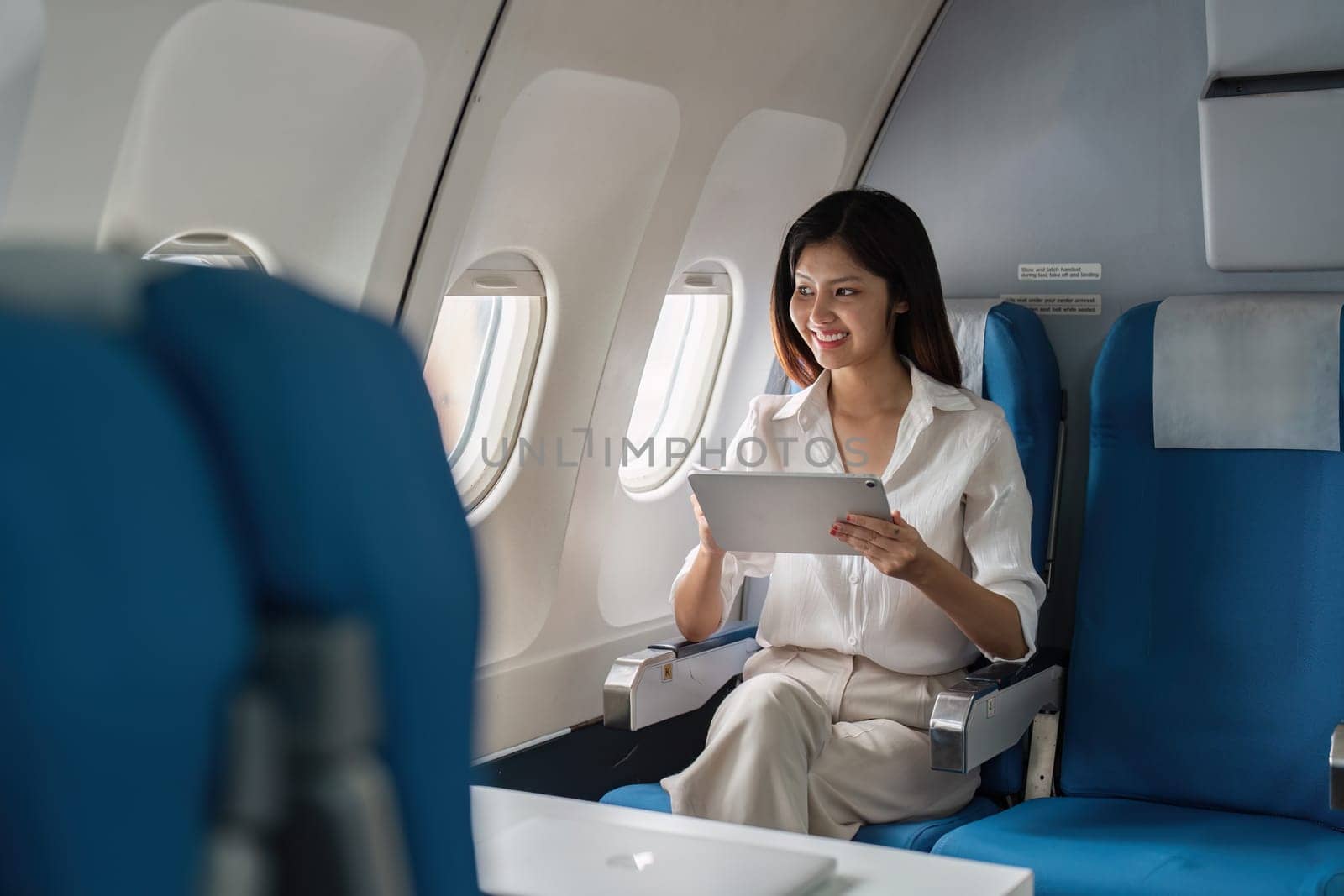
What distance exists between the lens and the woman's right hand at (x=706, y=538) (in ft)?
9.11

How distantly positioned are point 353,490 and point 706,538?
243 cm

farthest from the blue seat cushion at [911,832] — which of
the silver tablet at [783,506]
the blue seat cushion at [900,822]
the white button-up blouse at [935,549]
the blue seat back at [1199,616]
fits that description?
the silver tablet at [783,506]

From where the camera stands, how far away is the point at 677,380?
4047mm

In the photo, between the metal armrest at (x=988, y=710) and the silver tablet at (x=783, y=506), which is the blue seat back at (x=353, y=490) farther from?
the metal armrest at (x=988, y=710)

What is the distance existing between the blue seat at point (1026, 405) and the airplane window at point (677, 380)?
Result: 2.36ft

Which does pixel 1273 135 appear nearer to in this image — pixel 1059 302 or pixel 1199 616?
pixel 1059 302

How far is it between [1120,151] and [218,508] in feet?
10.8

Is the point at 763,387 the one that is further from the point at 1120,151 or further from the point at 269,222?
the point at 269,222

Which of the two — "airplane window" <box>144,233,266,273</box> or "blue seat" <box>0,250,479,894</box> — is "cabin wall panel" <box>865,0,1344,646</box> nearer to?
"airplane window" <box>144,233,266,273</box>

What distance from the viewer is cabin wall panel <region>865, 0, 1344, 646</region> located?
3.29m

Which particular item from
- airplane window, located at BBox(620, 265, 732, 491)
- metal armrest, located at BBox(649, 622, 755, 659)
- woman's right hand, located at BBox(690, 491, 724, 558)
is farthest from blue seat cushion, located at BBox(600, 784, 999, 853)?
airplane window, located at BBox(620, 265, 732, 491)

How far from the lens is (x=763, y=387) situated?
4.11 meters

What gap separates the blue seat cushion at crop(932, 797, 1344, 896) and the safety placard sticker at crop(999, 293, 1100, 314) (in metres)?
1.22

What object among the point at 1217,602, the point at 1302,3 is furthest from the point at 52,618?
the point at 1302,3
